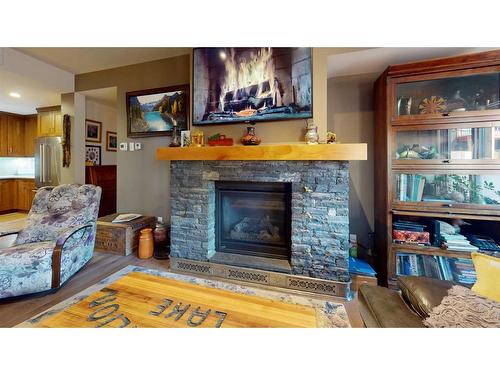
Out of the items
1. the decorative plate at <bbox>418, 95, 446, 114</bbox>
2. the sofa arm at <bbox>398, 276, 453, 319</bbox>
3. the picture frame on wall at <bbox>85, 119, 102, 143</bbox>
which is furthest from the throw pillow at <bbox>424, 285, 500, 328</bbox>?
the picture frame on wall at <bbox>85, 119, 102, 143</bbox>

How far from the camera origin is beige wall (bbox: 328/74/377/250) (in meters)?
2.60

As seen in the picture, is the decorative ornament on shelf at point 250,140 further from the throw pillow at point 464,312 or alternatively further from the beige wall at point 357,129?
the throw pillow at point 464,312

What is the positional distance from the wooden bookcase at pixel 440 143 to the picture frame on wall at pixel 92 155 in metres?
4.60

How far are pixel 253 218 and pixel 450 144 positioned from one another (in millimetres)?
2015

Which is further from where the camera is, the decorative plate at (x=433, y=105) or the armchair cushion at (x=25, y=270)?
the decorative plate at (x=433, y=105)

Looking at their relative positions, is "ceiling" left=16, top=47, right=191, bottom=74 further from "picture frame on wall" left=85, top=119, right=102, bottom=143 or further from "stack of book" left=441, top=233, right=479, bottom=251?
"stack of book" left=441, top=233, right=479, bottom=251

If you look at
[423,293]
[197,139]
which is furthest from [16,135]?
[423,293]

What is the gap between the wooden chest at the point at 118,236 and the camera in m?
2.70

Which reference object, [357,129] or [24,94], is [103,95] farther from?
[357,129]

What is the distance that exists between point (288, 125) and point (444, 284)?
1.68 metres

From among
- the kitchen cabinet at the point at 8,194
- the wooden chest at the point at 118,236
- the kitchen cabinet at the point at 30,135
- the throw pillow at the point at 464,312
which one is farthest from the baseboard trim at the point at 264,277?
the kitchen cabinet at the point at 30,135

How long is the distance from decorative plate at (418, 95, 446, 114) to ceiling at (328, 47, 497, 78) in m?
0.46
